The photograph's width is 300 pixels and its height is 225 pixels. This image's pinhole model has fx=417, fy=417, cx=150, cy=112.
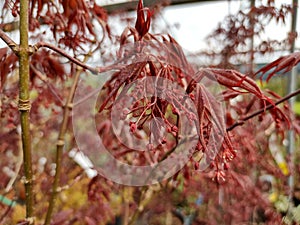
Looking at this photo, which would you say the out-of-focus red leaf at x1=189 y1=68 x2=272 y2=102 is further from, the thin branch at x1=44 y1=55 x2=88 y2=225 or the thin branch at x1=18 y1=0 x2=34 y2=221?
the thin branch at x1=44 y1=55 x2=88 y2=225

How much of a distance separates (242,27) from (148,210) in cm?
91

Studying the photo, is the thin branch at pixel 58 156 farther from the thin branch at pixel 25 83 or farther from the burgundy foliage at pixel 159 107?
the thin branch at pixel 25 83

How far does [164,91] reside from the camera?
1.80 feet

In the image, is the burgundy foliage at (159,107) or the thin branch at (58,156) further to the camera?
the thin branch at (58,156)

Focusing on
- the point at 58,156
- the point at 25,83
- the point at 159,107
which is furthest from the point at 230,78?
the point at 58,156

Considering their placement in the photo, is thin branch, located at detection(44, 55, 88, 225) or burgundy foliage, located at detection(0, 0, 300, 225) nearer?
burgundy foliage, located at detection(0, 0, 300, 225)

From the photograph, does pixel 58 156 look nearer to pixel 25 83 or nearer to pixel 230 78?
pixel 25 83

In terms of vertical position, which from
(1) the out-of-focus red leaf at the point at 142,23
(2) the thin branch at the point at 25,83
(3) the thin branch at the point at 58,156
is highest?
(1) the out-of-focus red leaf at the point at 142,23

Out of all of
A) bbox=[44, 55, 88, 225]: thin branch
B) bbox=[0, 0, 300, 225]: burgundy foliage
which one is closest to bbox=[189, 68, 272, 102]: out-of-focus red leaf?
bbox=[0, 0, 300, 225]: burgundy foliage

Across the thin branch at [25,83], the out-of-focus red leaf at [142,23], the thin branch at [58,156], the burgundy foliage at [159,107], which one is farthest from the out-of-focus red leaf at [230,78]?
the thin branch at [58,156]

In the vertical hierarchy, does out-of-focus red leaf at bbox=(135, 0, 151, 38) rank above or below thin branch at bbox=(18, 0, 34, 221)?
above

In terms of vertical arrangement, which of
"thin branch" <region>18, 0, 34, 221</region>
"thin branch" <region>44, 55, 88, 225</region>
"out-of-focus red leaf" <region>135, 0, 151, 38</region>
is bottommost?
"thin branch" <region>44, 55, 88, 225</region>

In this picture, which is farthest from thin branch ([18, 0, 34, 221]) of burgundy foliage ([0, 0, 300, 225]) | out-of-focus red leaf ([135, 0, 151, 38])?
out-of-focus red leaf ([135, 0, 151, 38])

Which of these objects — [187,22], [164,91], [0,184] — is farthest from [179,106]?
[187,22]
